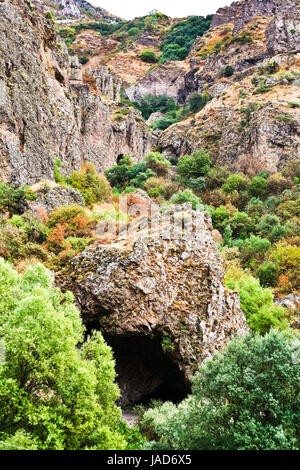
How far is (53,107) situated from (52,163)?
8.22 metres

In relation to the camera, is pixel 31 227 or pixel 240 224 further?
pixel 240 224

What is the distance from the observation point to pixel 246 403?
9.26 metres

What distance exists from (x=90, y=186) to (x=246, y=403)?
28.8 metres

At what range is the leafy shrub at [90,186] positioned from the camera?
3412 cm

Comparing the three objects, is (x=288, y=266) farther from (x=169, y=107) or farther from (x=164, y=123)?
(x=169, y=107)

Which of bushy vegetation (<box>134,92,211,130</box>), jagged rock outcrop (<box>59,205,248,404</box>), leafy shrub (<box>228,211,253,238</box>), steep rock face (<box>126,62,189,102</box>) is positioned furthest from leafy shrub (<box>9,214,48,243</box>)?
steep rock face (<box>126,62,189,102</box>)

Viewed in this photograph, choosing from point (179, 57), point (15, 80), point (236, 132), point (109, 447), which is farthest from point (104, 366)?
point (179, 57)

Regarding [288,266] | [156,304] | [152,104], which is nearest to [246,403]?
[156,304]

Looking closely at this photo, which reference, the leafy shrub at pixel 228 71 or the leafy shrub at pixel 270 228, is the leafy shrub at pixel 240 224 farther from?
the leafy shrub at pixel 228 71

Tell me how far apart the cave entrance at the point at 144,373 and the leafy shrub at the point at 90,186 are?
1930 cm

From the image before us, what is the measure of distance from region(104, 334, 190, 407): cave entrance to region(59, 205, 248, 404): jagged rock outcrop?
0.05 m

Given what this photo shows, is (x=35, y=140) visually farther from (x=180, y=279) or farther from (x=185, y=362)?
(x=185, y=362)

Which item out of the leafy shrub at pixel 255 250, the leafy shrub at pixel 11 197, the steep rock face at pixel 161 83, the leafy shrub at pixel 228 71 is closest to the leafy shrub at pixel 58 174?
the leafy shrub at pixel 11 197

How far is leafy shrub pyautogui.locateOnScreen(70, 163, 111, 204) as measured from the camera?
3412cm
